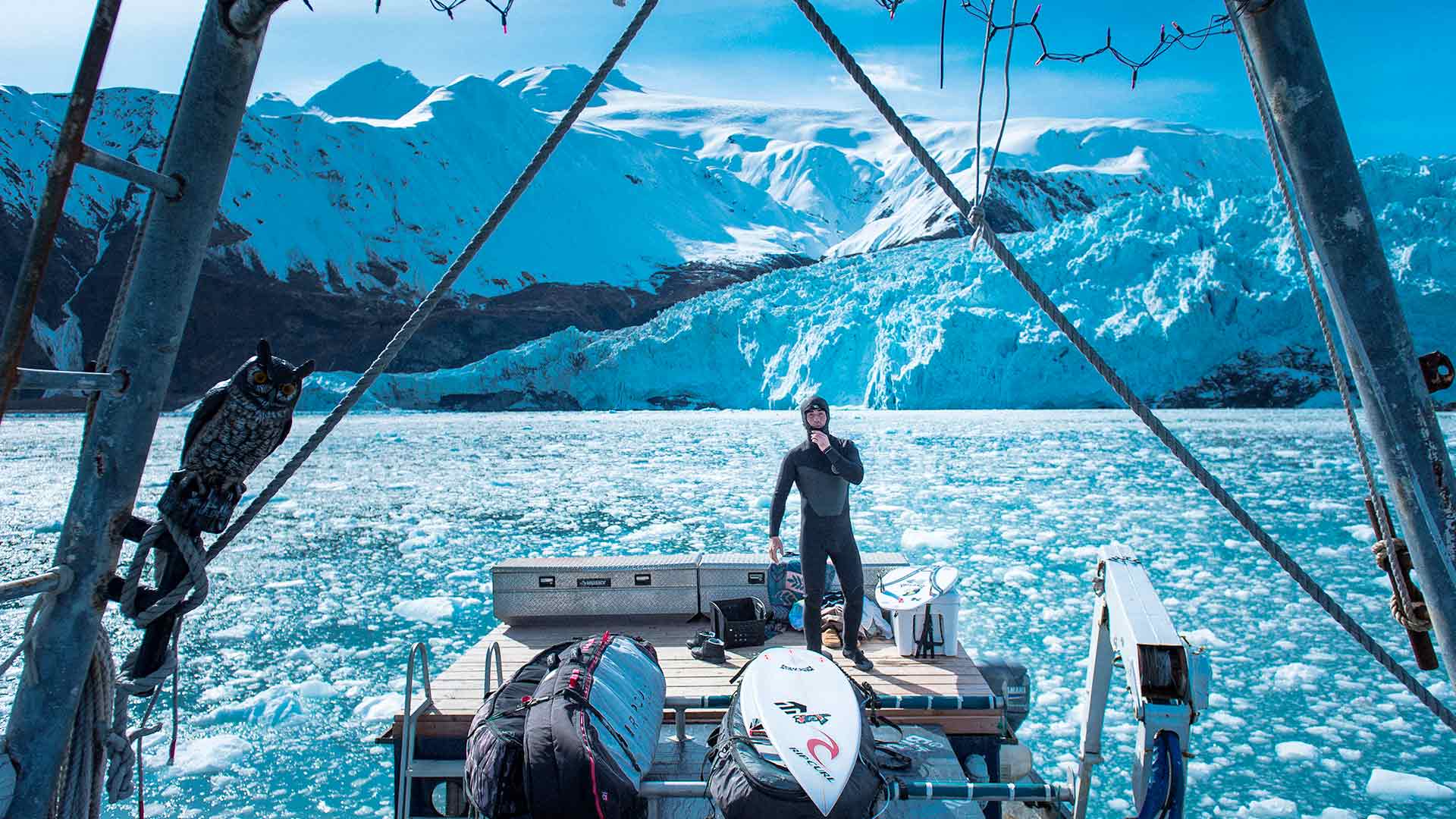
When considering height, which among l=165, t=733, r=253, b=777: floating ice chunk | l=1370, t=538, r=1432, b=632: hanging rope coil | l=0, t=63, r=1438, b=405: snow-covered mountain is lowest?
l=165, t=733, r=253, b=777: floating ice chunk

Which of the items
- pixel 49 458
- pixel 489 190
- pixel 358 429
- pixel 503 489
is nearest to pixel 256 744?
pixel 503 489

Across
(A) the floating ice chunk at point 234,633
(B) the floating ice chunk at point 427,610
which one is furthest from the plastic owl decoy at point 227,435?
(A) the floating ice chunk at point 234,633

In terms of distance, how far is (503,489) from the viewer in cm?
1658

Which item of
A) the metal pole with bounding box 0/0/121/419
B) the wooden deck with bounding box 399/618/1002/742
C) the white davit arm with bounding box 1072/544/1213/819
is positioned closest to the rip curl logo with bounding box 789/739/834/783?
the white davit arm with bounding box 1072/544/1213/819

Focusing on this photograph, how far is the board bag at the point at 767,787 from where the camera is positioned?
2.41 metres

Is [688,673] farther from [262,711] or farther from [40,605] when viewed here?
[262,711]

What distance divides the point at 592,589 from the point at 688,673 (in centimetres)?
108

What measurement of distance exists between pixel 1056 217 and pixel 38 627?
262ft

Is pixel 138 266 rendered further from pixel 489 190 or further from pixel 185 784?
pixel 489 190

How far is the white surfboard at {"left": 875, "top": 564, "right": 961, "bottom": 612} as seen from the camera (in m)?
4.23

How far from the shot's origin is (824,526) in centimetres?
423

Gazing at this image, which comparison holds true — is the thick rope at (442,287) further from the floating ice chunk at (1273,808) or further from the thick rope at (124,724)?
the floating ice chunk at (1273,808)

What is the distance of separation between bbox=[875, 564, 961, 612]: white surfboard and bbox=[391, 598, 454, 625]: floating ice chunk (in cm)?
499

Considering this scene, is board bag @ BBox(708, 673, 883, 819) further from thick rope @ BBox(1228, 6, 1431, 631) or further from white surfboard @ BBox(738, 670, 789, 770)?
thick rope @ BBox(1228, 6, 1431, 631)
